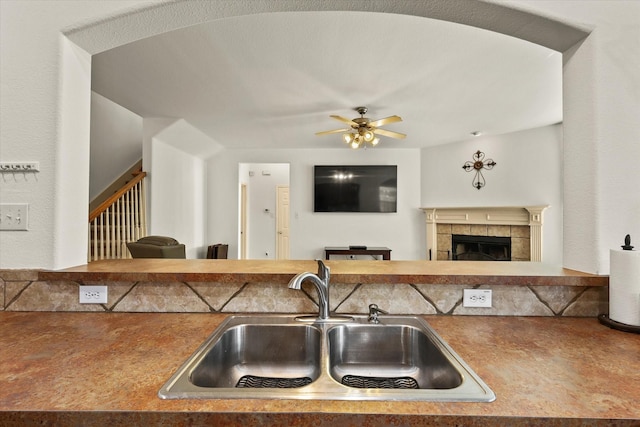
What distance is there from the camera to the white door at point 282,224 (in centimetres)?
700

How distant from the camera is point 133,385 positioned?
747mm

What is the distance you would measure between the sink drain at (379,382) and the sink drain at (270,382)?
5.6 inches

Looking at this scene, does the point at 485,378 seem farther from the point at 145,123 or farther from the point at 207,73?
the point at 145,123

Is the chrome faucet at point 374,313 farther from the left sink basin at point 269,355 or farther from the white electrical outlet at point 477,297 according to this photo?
the white electrical outlet at point 477,297

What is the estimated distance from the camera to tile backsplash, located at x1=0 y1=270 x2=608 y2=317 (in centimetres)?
124

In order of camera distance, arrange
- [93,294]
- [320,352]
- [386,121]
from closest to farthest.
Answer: [320,352] < [93,294] < [386,121]

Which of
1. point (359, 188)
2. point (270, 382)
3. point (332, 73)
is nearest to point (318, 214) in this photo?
point (359, 188)

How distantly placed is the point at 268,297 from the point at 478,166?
479 cm

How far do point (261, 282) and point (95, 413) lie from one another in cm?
66

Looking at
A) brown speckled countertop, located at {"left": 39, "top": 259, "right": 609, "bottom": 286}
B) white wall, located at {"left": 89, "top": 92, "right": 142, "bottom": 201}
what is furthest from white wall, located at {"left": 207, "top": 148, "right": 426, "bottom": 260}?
brown speckled countertop, located at {"left": 39, "top": 259, "right": 609, "bottom": 286}

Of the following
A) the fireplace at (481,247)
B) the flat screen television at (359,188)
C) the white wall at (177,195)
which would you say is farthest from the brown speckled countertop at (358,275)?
Result: the flat screen television at (359,188)

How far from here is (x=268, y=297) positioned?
50.1 inches

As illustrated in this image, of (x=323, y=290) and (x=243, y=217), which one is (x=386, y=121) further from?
(x=243, y=217)

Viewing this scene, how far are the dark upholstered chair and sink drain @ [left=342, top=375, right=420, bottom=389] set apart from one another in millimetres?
2558
